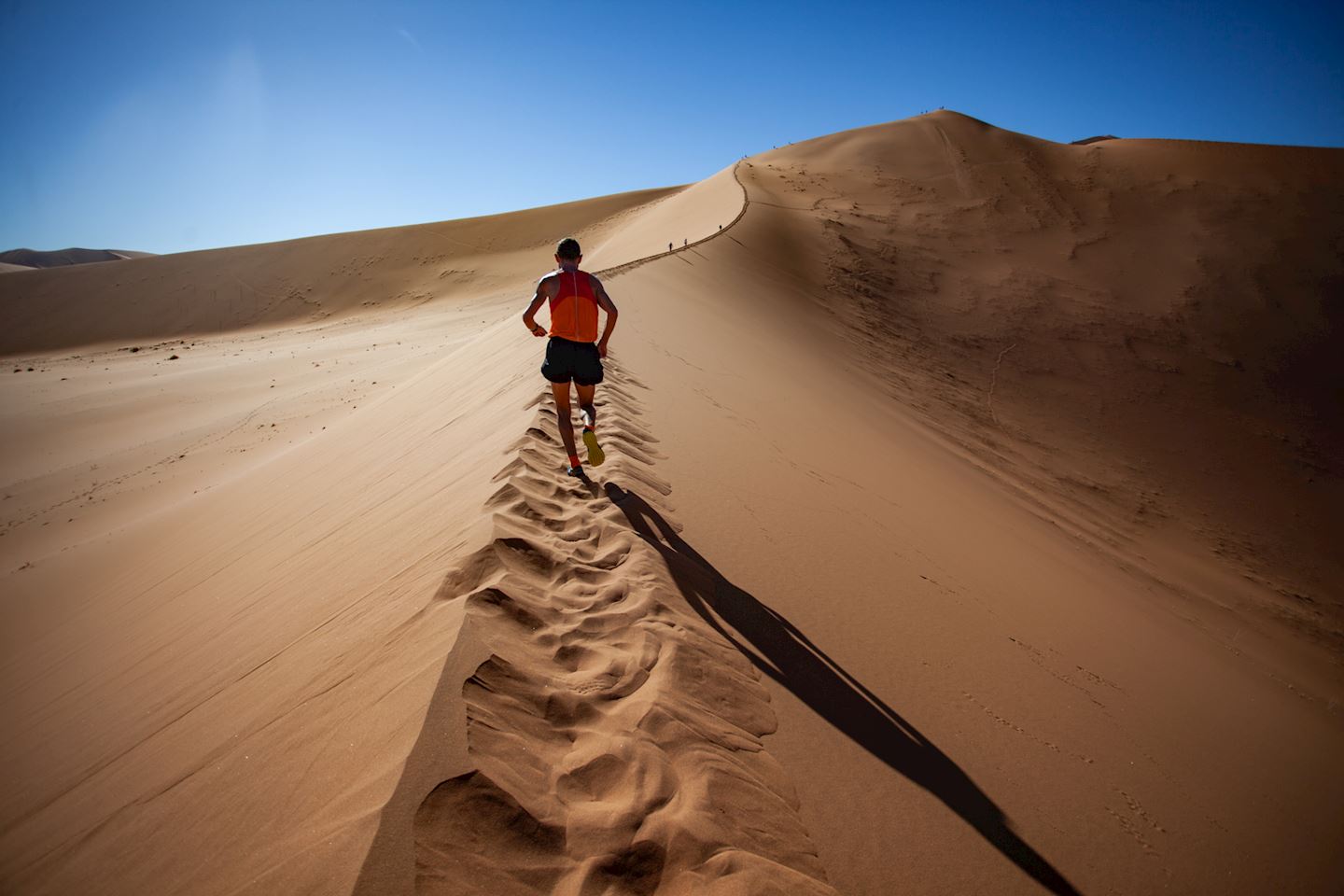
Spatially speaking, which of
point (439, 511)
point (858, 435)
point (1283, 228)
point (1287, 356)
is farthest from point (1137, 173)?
point (439, 511)

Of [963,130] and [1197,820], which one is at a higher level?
[963,130]

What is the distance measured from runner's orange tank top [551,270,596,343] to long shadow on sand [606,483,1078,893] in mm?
1300

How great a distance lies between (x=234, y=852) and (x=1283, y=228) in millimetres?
27123

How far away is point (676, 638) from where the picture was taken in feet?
7.20

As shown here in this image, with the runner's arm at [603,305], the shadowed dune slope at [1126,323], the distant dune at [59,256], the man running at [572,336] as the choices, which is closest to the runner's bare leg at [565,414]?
the man running at [572,336]

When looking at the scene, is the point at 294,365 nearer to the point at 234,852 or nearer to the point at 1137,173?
the point at 234,852

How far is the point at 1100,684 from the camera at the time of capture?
119 inches

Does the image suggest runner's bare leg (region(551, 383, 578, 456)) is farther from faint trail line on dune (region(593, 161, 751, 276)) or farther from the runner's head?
faint trail line on dune (region(593, 161, 751, 276))

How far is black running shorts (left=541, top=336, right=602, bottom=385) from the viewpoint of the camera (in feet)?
12.2

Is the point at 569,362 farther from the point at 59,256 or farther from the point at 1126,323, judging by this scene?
the point at 59,256

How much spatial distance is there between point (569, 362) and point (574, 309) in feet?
1.08

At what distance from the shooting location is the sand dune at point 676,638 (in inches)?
62.7

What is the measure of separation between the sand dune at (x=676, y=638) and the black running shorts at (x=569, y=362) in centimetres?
52

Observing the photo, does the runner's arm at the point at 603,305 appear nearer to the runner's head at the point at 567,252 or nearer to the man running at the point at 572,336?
the man running at the point at 572,336
